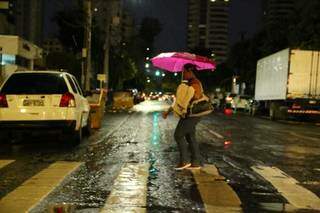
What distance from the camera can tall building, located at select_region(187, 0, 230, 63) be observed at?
177m

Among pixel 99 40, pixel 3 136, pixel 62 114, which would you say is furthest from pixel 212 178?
pixel 99 40

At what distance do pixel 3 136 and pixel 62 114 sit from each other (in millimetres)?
2924

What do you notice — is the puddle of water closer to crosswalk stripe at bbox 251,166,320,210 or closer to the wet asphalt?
the wet asphalt

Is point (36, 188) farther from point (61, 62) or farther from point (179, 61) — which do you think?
point (61, 62)

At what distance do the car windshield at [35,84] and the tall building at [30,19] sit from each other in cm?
2923

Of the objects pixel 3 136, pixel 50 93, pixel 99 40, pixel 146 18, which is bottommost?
pixel 3 136

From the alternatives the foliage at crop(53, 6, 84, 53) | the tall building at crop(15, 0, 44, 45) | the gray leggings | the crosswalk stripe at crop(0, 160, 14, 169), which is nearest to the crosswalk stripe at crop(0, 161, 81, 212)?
the crosswalk stripe at crop(0, 160, 14, 169)

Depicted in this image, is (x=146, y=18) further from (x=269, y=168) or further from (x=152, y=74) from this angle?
(x=269, y=168)

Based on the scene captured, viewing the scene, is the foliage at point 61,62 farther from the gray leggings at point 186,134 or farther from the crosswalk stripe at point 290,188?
the crosswalk stripe at point 290,188

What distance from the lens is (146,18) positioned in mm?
139750

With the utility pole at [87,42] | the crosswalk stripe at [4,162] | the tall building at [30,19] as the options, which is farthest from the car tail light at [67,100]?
the tall building at [30,19]

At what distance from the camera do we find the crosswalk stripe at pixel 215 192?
763 cm

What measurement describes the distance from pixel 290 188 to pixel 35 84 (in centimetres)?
724

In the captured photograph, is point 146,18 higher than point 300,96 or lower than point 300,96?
higher
